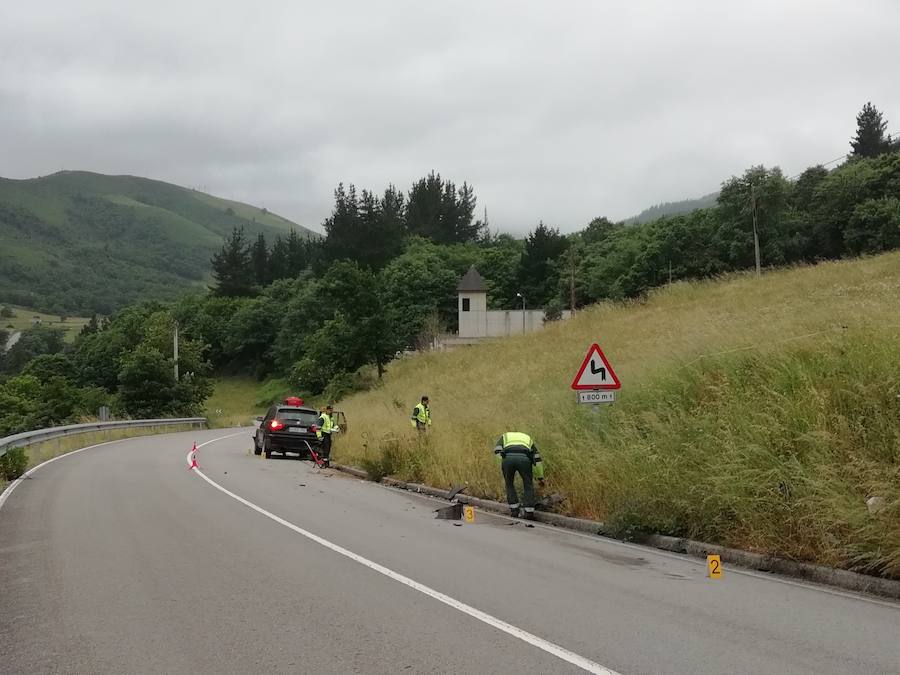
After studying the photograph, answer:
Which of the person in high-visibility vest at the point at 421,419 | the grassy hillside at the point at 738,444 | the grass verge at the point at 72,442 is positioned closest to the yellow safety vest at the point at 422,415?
the person in high-visibility vest at the point at 421,419

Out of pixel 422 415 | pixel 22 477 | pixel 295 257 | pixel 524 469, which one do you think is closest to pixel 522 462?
pixel 524 469

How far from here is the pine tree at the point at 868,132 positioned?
101250 millimetres

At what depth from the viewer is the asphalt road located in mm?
5242

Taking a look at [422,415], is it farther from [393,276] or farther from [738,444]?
[393,276]

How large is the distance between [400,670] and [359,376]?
5057 centimetres

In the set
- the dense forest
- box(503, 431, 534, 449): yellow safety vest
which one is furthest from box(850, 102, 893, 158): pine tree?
box(503, 431, 534, 449): yellow safety vest

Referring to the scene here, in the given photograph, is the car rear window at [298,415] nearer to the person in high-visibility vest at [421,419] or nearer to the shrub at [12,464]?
the person in high-visibility vest at [421,419]

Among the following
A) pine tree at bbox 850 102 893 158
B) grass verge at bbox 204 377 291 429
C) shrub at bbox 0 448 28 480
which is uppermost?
pine tree at bbox 850 102 893 158

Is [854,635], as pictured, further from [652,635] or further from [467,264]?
[467,264]

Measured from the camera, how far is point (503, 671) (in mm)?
4934

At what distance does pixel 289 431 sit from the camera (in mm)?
25094

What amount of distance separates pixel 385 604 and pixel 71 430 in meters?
25.9

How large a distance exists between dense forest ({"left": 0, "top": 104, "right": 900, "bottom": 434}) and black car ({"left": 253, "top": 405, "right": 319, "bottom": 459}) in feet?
87.8

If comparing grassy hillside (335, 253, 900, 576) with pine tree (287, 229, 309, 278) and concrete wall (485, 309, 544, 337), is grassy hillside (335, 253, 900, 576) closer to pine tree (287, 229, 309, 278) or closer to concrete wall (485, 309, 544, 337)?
concrete wall (485, 309, 544, 337)
